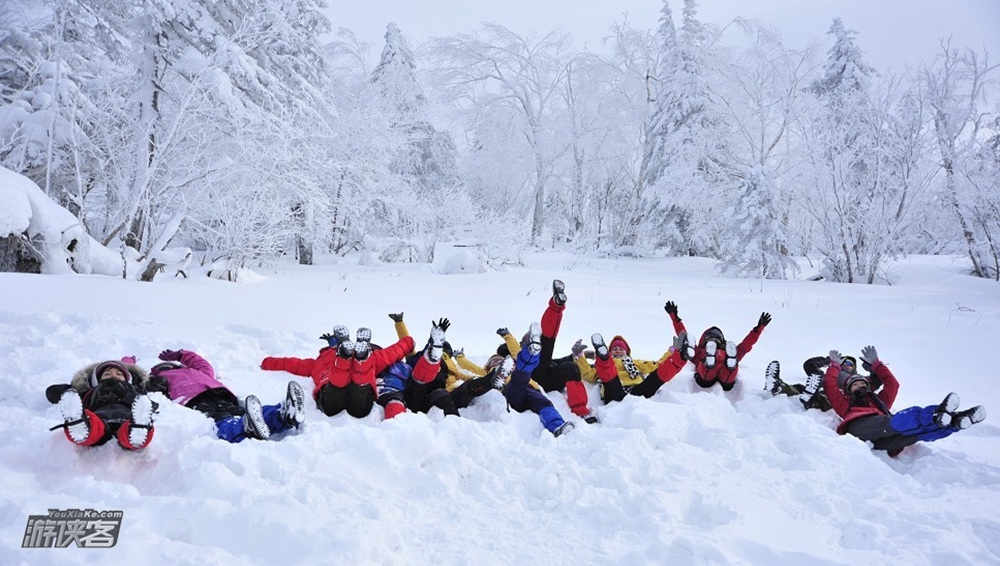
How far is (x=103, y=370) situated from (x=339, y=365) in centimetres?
143

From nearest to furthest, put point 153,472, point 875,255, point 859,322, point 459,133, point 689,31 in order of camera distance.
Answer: point 153,472, point 859,322, point 875,255, point 689,31, point 459,133

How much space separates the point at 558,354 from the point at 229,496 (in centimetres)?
396

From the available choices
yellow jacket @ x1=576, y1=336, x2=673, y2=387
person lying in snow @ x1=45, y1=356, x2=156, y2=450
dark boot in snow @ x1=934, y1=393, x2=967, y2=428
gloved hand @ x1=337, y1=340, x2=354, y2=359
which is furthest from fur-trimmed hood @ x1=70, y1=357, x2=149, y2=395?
dark boot in snow @ x1=934, y1=393, x2=967, y2=428

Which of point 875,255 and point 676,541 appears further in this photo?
point 875,255

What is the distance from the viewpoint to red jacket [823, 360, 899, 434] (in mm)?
3729

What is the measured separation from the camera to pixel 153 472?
2.63 meters

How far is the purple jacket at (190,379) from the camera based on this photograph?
154 inches

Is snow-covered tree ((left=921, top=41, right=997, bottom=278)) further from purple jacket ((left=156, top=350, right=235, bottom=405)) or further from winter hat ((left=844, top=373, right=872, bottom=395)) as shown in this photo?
purple jacket ((left=156, top=350, right=235, bottom=405))

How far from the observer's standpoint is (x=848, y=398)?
398 cm

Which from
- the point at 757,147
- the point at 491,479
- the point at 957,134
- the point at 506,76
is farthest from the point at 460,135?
the point at 491,479

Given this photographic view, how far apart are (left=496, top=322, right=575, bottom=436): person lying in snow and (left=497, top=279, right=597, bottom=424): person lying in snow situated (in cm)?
15

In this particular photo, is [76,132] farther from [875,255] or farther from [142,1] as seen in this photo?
[875,255]

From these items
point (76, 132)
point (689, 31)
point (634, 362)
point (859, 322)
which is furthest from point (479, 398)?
point (689, 31)

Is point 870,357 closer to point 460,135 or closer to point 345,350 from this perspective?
point 345,350
